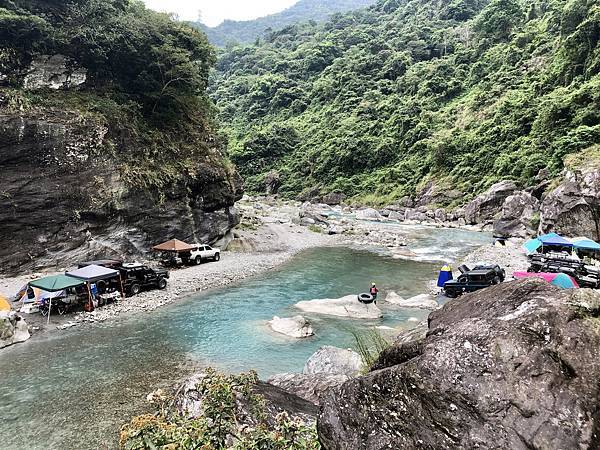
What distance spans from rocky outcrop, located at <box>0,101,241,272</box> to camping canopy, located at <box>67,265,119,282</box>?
200 inches

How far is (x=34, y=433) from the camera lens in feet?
35.8

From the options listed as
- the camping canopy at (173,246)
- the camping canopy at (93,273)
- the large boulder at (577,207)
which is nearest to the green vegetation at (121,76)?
the camping canopy at (173,246)

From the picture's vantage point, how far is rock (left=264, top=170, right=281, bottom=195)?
91.6 metres

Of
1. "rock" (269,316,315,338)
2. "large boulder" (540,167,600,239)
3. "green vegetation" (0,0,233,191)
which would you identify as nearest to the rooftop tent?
"large boulder" (540,167,600,239)

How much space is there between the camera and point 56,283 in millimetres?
19578

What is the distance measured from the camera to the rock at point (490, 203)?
5259 cm

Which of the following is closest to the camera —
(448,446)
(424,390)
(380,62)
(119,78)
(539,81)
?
(448,446)

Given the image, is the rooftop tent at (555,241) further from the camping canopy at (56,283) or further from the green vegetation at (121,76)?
the camping canopy at (56,283)

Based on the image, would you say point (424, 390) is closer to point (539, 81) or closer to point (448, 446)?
point (448, 446)

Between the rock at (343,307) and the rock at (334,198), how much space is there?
57.3 metres

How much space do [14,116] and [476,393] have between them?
1170 inches

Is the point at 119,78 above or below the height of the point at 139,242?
above

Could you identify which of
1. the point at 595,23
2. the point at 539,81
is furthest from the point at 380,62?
the point at 595,23

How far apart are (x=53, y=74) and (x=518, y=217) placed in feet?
150
